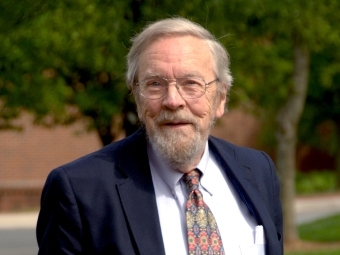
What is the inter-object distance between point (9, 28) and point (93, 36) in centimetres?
76

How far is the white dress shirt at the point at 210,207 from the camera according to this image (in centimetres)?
320

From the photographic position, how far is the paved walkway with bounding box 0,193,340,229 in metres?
19.0

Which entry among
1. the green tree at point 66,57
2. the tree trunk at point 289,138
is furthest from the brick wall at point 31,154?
the green tree at point 66,57

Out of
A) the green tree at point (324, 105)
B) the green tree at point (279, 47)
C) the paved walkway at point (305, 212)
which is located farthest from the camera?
the paved walkway at point (305, 212)

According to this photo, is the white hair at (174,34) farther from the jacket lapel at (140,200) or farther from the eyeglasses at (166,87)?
the jacket lapel at (140,200)

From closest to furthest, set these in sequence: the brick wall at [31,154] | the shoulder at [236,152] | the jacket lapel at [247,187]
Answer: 1. the jacket lapel at [247,187]
2. the shoulder at [236,152]
3. the brick wall at [31,154]

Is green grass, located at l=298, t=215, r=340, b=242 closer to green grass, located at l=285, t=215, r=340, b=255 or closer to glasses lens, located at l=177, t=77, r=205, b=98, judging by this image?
green grass, located at l=285, t=215, r=340, b=255

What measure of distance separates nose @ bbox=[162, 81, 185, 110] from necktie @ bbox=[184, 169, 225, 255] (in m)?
0.30

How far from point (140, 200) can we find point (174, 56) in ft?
1.77

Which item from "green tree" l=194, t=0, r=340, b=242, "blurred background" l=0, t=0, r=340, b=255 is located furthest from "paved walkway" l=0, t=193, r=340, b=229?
"green tree" l=194, t=0, r=340, b=242

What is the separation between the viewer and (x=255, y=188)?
11.4ft

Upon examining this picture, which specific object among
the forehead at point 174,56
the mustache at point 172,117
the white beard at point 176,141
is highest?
the forehead at point 174,56

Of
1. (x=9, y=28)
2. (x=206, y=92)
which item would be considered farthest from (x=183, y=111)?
(x=9, y=28)

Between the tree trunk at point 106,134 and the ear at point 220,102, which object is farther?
the tree trunk at point 106,134
